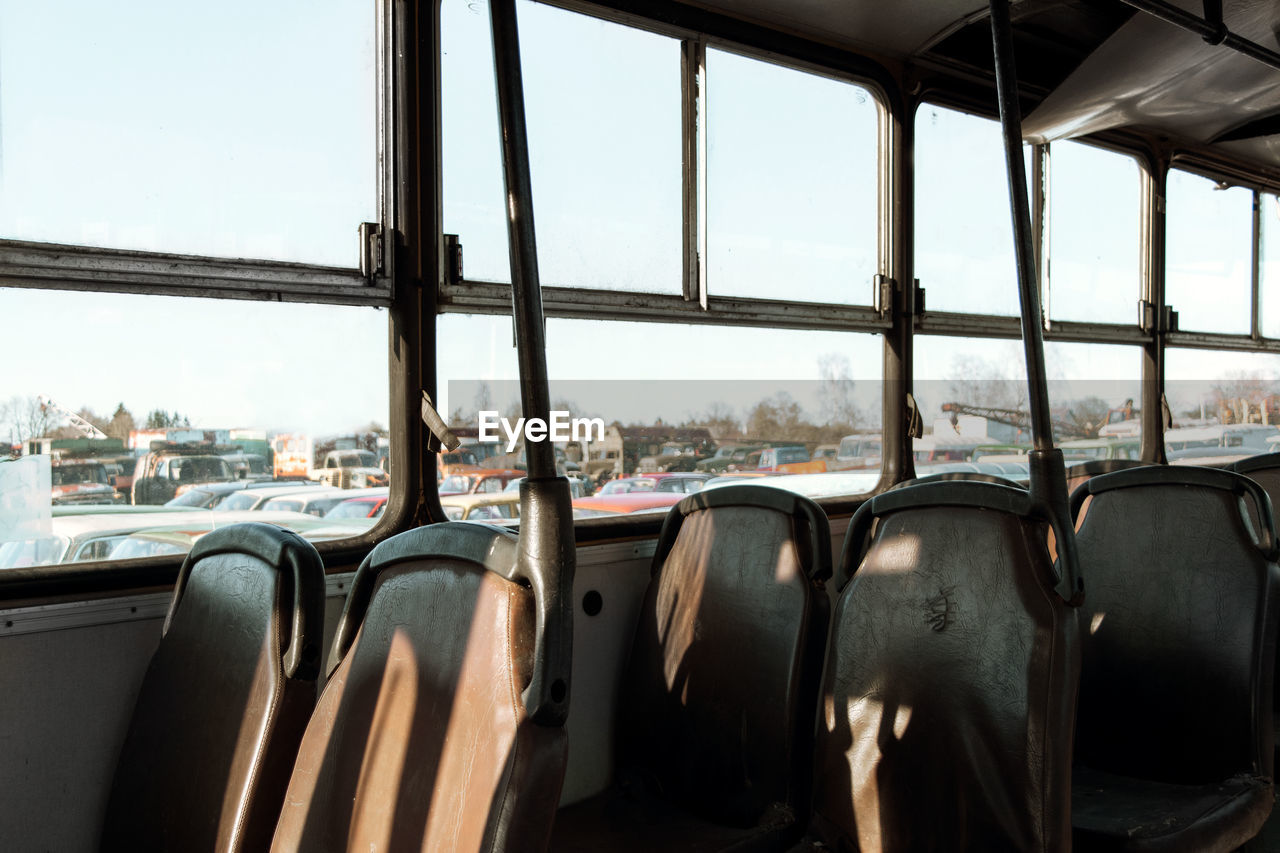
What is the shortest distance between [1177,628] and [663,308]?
1506mm

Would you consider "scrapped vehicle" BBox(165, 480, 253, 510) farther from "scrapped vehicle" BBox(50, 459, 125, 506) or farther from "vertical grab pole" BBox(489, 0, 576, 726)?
"vertical grab pole" BBox(489, 0, 576, 726)

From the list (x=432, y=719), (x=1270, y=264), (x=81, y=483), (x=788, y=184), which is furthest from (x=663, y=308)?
(x=1270, y=264)

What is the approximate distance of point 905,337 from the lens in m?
3.41

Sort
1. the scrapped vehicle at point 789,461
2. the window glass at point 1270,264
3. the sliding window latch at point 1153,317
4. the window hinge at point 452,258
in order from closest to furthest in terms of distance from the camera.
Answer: the window hinge at point 452,258
the scrapped vehicle at point 789,461
the sliding window latch at point 1153,317
the window glass at point 1270,264

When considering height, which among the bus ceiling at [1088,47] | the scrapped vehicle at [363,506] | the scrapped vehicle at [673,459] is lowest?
the scrapped vehicle at [363,506]

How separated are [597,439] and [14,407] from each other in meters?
1.33

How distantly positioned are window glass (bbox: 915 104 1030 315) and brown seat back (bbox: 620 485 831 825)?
5.43ft

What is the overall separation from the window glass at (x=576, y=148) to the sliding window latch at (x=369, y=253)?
189mm

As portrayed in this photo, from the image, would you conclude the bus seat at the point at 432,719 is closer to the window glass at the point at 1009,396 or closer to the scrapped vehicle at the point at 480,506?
the scrapped vehicle at the point at 480,506

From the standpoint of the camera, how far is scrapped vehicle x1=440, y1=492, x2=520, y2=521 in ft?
7.70

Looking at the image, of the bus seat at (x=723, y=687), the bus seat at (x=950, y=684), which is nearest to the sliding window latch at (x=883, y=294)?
the bus seat at (x=723, y=687)

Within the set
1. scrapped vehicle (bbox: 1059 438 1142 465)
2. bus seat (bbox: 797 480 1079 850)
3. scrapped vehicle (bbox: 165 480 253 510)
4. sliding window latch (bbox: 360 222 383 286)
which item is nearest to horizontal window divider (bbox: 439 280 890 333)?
sliding window latch (bbox: 360 222 383 286)

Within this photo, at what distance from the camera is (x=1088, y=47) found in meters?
3.70

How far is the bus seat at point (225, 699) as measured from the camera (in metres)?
Answer: 1.47
